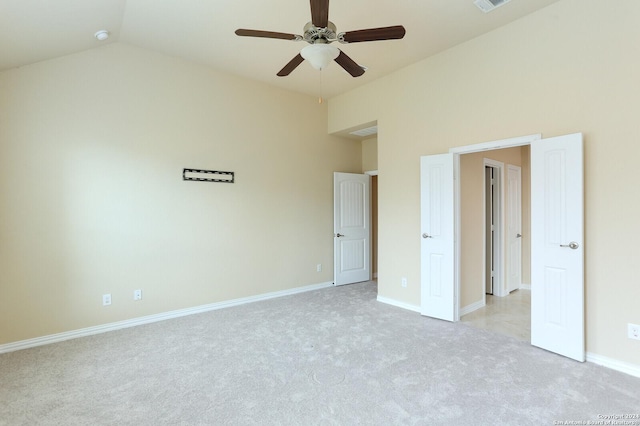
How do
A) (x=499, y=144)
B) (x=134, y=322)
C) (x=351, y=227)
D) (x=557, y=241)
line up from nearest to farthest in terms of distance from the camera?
(x=557, y=241)
(x=499, y=144)
(x=134, y=322)
(x=351, y=227)

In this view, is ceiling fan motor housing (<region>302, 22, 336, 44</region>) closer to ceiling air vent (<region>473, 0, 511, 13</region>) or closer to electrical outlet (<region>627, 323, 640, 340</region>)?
ceiling air vent (<region>473, 0, 511, 13</region>)

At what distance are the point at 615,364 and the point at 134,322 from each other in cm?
487

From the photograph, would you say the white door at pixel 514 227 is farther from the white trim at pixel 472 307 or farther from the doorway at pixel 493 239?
the white trim at pixel 472 307

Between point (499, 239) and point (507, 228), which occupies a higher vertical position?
point (507, 228)

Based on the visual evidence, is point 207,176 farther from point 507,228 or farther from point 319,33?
point 507,228

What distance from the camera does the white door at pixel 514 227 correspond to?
16.5ft

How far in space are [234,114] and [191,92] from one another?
2.08 ft

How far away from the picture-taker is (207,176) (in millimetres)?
4223

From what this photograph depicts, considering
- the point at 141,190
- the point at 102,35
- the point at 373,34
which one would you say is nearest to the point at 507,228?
the point at 373,34

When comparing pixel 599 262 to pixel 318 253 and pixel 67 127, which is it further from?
pixel 67 127

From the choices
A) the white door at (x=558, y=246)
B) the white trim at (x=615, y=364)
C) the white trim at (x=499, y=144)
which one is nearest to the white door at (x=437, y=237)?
the white trim at (x=499, y=144)

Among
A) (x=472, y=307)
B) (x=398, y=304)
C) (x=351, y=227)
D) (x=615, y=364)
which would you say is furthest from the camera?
(x=351, y=227)

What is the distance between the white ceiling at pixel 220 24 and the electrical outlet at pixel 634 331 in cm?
298

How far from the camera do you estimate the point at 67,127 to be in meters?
3.28
